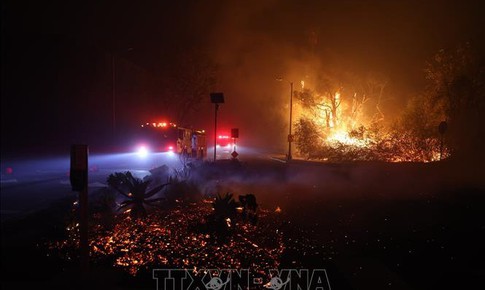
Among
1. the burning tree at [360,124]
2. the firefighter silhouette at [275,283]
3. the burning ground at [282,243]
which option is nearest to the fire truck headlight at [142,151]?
the burning tree at [360,124]

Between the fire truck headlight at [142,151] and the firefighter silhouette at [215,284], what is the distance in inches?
979

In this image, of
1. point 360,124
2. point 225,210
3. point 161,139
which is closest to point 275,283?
point 225,210

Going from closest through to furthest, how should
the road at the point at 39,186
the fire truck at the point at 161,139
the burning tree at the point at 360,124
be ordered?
the road at the point at 39,186
the fire truck at the point at 161,139
the burning tree at the point at 360,124

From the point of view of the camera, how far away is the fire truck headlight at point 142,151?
29.7 meters

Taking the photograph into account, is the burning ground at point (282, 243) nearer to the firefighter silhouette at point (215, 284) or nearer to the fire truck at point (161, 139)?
the firefighter silhouette at point (215, 284)

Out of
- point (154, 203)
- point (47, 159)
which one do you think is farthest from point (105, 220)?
point (47, 159)

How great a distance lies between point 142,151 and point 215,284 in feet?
83.9

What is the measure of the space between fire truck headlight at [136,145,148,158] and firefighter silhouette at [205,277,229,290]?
81.6ft

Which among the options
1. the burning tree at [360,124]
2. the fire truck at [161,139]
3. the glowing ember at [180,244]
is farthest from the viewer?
the burning tree at [360,124]

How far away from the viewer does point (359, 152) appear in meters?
33.3

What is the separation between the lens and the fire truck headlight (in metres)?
29.7

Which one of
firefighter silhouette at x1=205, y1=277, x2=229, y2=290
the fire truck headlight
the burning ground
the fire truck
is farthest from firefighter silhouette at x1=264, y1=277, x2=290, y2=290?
the fire truck headlight

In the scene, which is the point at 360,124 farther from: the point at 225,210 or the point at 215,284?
the point at 215,284

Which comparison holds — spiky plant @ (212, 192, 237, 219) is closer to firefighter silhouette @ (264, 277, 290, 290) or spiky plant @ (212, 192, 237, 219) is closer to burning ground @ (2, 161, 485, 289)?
burning ground @ (2, 161, 485, 289)
